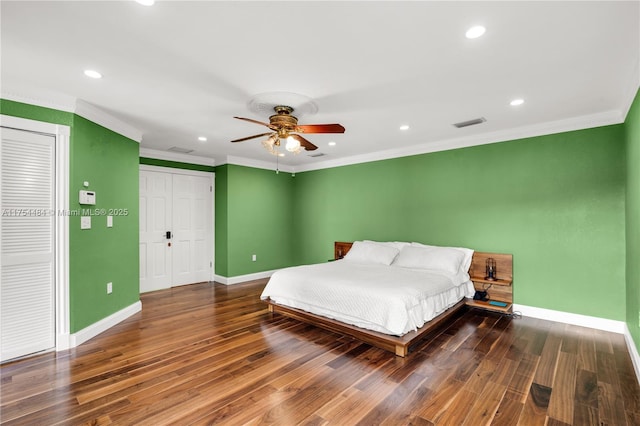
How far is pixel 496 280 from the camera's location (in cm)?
409

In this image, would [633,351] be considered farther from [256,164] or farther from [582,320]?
[256,164]

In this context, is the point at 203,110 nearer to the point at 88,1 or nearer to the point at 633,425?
the point at 88,1

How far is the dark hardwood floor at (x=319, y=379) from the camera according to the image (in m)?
2.00

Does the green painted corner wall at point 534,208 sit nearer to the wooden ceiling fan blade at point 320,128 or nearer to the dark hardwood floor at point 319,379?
the dark hardwood floor at point 319,379

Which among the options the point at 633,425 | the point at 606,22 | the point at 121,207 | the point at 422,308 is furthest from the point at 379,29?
the point at 121,207

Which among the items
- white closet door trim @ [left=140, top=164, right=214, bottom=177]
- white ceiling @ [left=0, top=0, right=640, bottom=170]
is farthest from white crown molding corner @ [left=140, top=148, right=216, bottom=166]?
white ceiling @ [left=0, top=0, right=640, bottom=170]

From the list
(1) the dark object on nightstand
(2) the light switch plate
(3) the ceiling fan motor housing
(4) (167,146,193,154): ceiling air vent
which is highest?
(4) (167,146,193,154): ceiling air vent

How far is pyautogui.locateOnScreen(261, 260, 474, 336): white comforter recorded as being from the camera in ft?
9.84

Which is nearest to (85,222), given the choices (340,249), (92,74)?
(92,74)

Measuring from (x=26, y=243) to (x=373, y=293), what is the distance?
3.37m

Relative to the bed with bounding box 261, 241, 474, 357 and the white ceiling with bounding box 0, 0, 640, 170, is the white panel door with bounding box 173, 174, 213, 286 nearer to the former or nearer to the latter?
the white ceiling with bounding box 0, 0, 640, 170

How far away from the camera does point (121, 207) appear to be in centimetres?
391

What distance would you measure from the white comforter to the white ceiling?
1957 mm

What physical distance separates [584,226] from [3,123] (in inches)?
243
